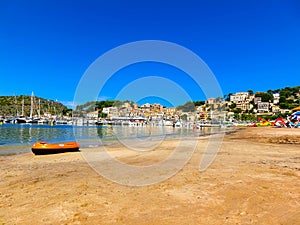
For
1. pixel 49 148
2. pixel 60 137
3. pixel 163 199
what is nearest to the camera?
pixel 163 199

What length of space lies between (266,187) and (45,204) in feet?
21.3

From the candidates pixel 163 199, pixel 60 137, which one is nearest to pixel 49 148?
pixel 163 199

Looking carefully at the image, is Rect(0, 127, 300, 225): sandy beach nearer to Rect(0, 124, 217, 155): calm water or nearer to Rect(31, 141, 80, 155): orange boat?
Rect(31, 141, 80, 155): orange boat

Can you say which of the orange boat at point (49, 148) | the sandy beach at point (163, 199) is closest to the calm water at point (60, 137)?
the orange boat at point (49, 148)

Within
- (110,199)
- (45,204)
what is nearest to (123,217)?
(110,199)

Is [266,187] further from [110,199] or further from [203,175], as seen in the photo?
[110,199]

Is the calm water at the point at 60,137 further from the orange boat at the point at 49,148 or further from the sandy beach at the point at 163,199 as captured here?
the sandy beach at the point at 163,199

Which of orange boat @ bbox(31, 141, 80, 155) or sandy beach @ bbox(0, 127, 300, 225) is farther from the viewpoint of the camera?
orange boat @ bbox(31, 141, 80, 155)

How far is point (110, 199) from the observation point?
260 inches

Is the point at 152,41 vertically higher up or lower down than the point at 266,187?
higher up

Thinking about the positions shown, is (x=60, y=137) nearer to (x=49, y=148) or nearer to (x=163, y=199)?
(x=49, y=148)

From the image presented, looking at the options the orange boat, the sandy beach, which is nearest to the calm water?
the orange boat

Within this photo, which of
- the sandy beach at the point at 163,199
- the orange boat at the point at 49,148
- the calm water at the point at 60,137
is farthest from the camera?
the calm water at the point at 60,137

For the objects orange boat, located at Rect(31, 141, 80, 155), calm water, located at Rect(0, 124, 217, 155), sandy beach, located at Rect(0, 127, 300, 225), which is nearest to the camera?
sandy beach, located at Rect(0, 127, 300, 225)
